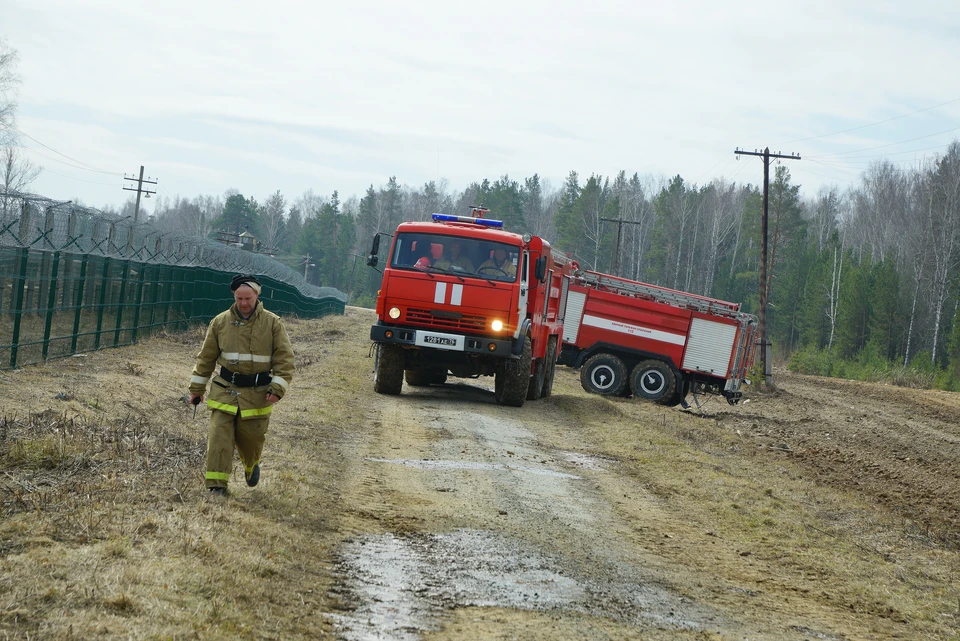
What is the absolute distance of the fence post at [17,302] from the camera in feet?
44.5

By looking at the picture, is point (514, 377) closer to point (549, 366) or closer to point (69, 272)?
point (549, 366)

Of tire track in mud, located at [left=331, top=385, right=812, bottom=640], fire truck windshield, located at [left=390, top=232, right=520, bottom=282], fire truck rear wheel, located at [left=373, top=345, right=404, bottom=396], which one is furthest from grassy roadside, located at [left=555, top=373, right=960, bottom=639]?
fire truck rear wheel, located at [left=373, top=345, right=404, bottom=396]

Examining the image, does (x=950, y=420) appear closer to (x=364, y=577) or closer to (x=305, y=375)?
(x=305, y=375)

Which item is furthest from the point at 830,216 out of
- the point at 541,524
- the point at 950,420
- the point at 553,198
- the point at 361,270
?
the point at 541,524

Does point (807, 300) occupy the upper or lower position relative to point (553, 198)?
lower

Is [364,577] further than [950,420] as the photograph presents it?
No

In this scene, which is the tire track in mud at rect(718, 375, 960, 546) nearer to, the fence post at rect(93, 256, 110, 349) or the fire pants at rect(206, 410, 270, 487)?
the fire pants at rect(206, 410, 270, 487)

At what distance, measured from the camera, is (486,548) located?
23.8ft

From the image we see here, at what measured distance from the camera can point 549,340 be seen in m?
19.9

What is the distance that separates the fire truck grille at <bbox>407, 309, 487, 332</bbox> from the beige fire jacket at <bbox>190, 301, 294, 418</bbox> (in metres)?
8.19

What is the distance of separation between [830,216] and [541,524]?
4050 inches

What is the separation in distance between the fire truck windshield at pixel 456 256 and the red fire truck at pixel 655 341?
6.76 meters

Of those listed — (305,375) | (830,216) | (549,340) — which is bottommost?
(305,375)

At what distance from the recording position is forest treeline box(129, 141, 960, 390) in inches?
2484
